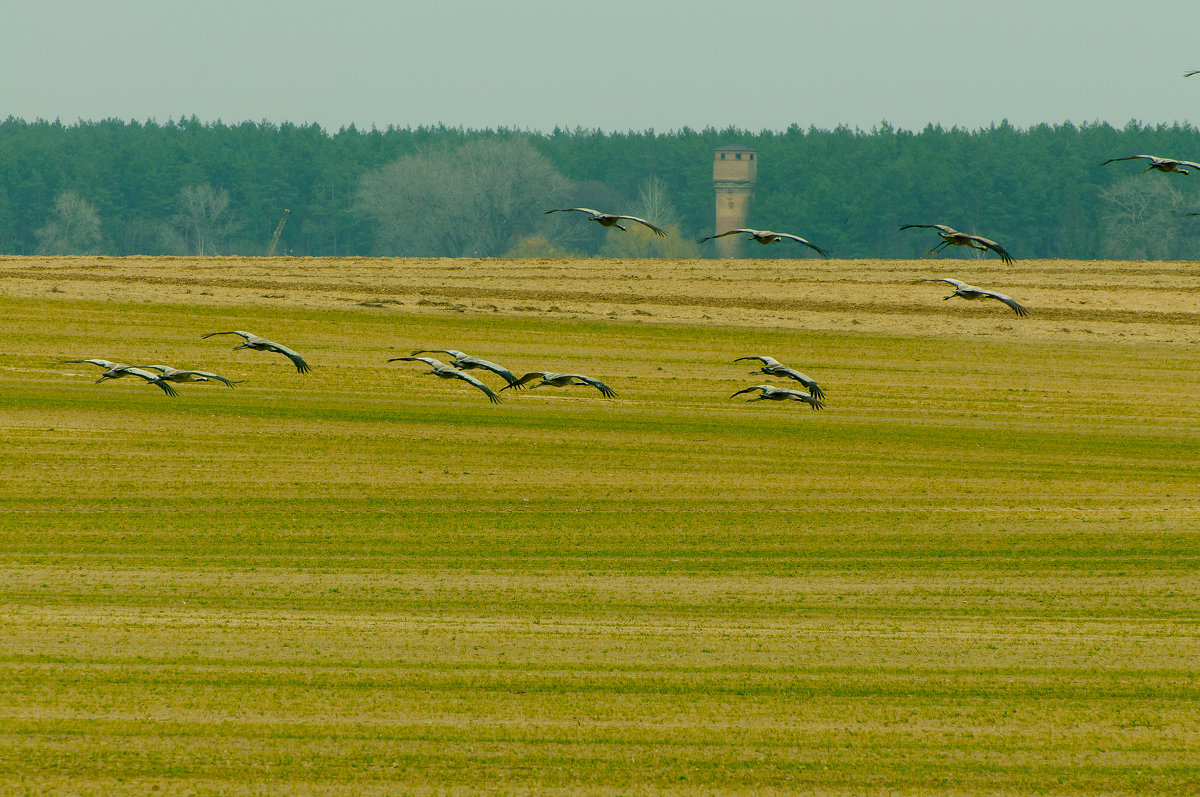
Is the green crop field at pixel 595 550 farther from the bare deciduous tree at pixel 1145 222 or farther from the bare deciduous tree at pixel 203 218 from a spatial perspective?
the bare deciduous tree at pixel 203 218

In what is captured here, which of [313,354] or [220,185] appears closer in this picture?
[313,354]

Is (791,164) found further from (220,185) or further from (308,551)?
(308,551)

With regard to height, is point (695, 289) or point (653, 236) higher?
point (653, 236)

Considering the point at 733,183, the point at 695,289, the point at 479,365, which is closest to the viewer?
the point at 479,365

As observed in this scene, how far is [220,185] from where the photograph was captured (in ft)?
409


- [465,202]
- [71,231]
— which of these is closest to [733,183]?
[465,202]

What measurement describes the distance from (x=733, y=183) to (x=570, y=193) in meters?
15.5

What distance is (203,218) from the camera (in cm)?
11719

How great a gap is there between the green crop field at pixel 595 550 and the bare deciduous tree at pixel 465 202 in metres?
68.6

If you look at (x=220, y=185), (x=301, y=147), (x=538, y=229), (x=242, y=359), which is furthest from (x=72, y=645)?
(x=301, y=147)

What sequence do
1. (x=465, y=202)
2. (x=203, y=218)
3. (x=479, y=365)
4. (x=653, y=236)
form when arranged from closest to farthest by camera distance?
(x=479, y=365)
(x=653, y=236)
(x=465, y=202)
(x=203, y=218)

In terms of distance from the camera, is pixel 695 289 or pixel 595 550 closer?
pixel 595 550

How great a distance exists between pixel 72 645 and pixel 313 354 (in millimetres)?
17626

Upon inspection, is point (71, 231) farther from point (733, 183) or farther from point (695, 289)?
point (695, 289)
